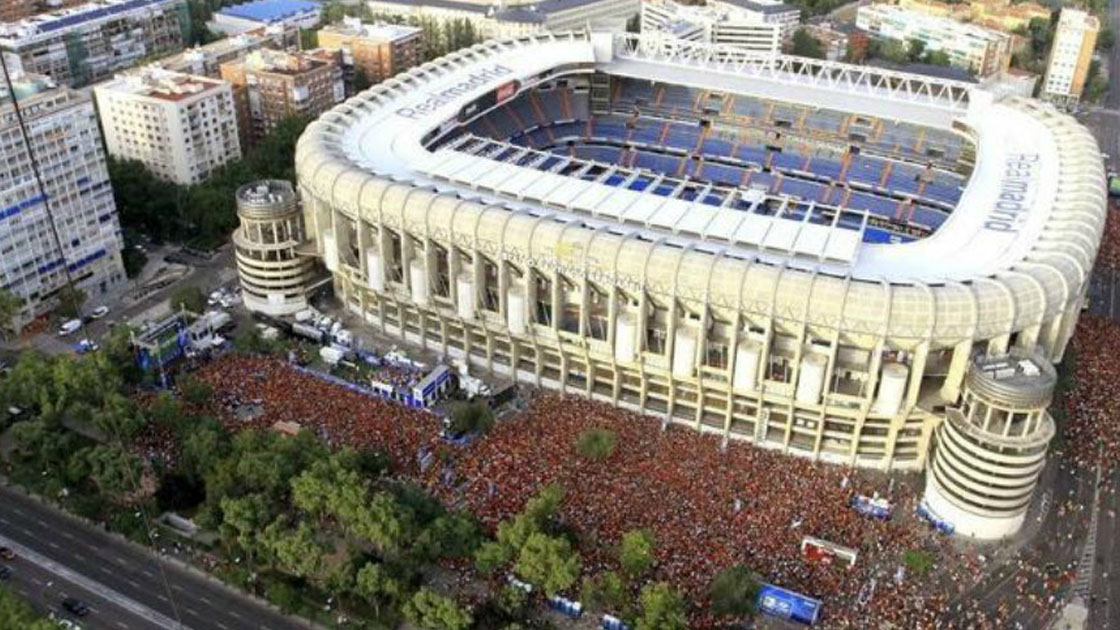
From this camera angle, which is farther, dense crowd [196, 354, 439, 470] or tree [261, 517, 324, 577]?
dense crowd [196, 354, 439, 470]

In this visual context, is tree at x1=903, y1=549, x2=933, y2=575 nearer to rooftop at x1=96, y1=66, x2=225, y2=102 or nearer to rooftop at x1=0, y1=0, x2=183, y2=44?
rooftop at x1=96, y1=66, x2=225, y2=102

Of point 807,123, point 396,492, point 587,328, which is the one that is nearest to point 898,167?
point 807,123

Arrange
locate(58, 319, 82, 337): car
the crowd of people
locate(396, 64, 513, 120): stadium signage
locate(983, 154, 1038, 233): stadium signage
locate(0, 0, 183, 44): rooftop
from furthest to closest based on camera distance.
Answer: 1. locate(0, 0, 183, 44): rooftop
2. locate(396, 64, 513, 120): stadium signage
3. locate(58, 319, 82, 337): car
4. locate(983, 154, 1038, 233): stadium signage
5. the crowd of people

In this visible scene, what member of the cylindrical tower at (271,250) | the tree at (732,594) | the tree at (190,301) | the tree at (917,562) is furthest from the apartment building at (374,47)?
the tree at (917,562)

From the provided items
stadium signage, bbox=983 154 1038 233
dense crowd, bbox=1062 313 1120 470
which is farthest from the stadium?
dense crowd, bbox=1062 313 1120 470

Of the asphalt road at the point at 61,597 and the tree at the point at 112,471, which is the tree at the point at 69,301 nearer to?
the tree at the point at 112,471

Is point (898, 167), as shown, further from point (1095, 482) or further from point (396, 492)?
point (396, 492)

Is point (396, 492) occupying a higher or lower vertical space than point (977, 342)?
lower
